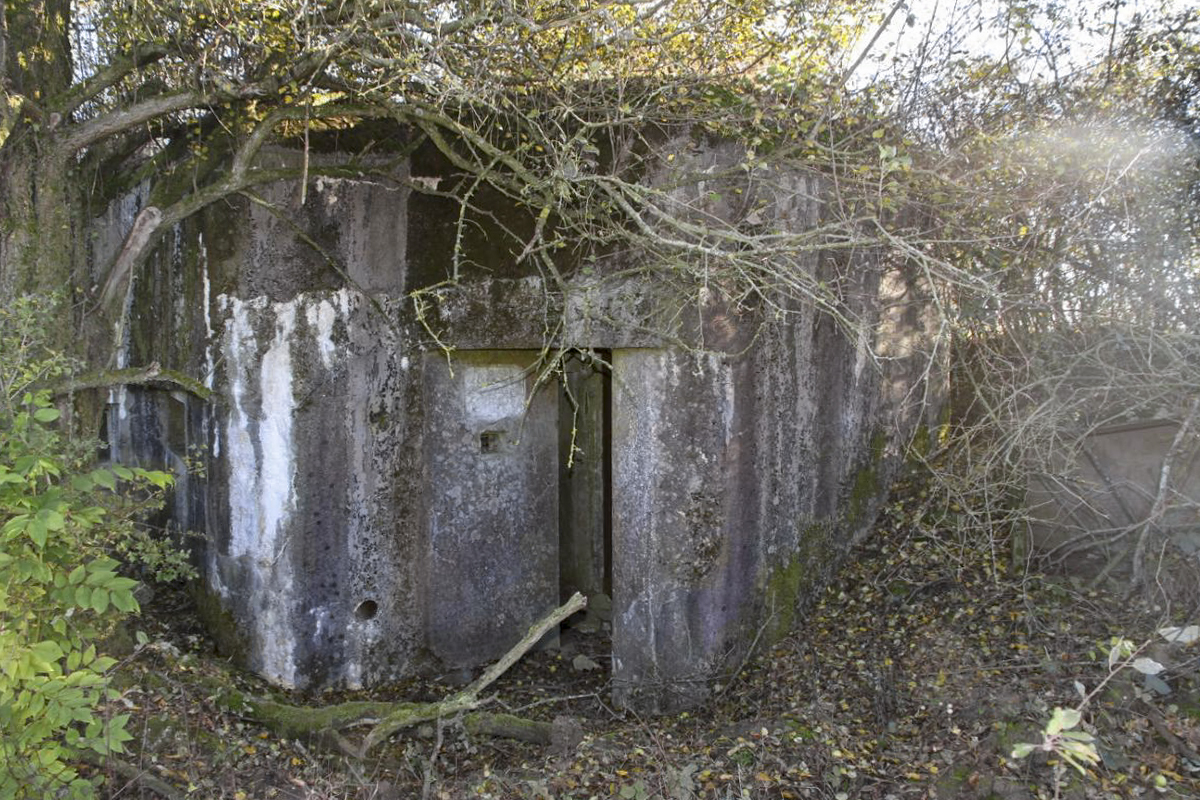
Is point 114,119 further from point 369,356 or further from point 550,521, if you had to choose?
point 550,521

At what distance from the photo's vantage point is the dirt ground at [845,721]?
371cm

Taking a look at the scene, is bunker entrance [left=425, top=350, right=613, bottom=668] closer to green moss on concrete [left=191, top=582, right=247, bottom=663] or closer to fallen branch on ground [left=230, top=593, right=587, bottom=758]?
fallen branch on ground [left=230, top=593, right=587, bottom=758]

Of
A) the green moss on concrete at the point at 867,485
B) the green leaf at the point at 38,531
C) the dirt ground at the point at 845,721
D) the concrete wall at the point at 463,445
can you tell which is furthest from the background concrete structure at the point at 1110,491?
the green leaf at the point at 38,531

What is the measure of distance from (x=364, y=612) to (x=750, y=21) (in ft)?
13.5

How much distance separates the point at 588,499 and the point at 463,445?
150cm

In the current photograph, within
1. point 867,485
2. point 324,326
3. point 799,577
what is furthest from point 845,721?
point 324,326

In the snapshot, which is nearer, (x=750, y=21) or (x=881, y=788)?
(x=881, y=788)

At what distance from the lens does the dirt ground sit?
371cm

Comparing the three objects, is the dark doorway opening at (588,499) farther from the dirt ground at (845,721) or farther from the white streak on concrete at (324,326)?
the white streak on concrete at (324,326)

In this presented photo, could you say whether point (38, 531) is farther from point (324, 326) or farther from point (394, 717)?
point (324, 326)

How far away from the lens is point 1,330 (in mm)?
3984

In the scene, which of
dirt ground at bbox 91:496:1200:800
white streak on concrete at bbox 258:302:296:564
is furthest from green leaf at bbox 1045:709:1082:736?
white streak on concrete at bbox 258:302:296:564

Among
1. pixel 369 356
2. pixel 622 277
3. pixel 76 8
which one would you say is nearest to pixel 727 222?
pixel 622 277

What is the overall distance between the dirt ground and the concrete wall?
343 millimetres
